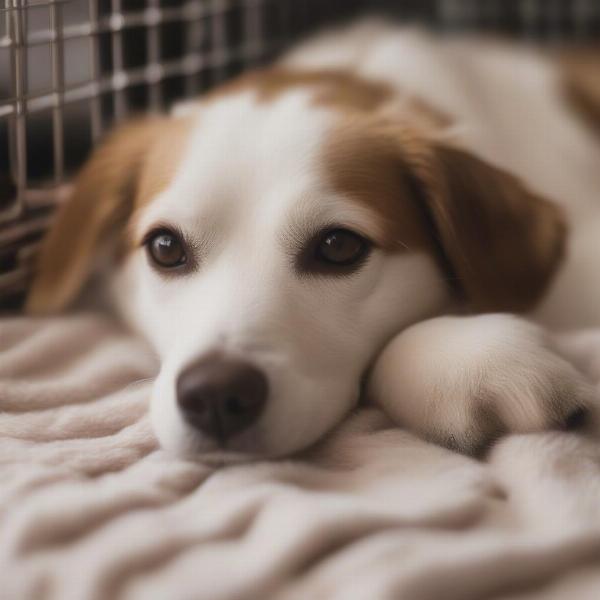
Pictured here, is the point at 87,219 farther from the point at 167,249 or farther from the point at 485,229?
the point at 485,229

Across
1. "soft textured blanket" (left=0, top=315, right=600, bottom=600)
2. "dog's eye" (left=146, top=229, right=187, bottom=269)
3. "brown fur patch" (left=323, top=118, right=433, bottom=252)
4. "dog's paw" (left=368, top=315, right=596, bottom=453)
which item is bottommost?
"soft textured blanket" (left=0, top=315, right=600, bottom=600)

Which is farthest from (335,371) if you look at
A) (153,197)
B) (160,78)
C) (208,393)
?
(160,78)

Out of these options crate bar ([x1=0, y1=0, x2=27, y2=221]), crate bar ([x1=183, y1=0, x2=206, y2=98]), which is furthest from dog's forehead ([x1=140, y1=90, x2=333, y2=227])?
crate bar ([x1=183, y1=0, x2=206, y2=98])

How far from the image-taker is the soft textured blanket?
817 millimetres

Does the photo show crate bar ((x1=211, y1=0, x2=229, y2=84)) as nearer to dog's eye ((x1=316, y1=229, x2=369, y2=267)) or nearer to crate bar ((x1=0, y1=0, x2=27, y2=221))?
crate bar ((x1=0, y1=0, x2=27, y2=221))

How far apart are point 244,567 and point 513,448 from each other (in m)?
0.38

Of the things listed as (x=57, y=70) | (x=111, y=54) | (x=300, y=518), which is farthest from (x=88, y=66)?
(x=300, y=518)

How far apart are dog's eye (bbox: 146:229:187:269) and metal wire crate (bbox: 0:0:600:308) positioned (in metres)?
0.33

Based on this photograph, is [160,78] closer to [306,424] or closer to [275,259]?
[275,259]

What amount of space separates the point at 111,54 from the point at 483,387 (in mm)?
1333

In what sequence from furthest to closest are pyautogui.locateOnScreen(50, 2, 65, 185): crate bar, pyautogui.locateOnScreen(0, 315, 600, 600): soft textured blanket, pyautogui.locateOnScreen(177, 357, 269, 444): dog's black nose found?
pyautogui.locateOnScreen(50, 2, 65, 185): crate bar → pyautogui.locateOnScreen(177, 357, 269, 444): dog's black nose → pyautogui.locateOnScreen(0, 315, 600, 600): soft textured blanket

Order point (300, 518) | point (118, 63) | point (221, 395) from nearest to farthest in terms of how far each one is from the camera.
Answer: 1. point (300, 518)
2. point (221, 395)
3. point (118, 63)

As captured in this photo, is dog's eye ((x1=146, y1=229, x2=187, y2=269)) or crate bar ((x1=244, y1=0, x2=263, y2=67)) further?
crate bar ((x1=244, y1=0, x2=263, y2=67))

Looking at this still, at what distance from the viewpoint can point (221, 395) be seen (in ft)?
3.31
